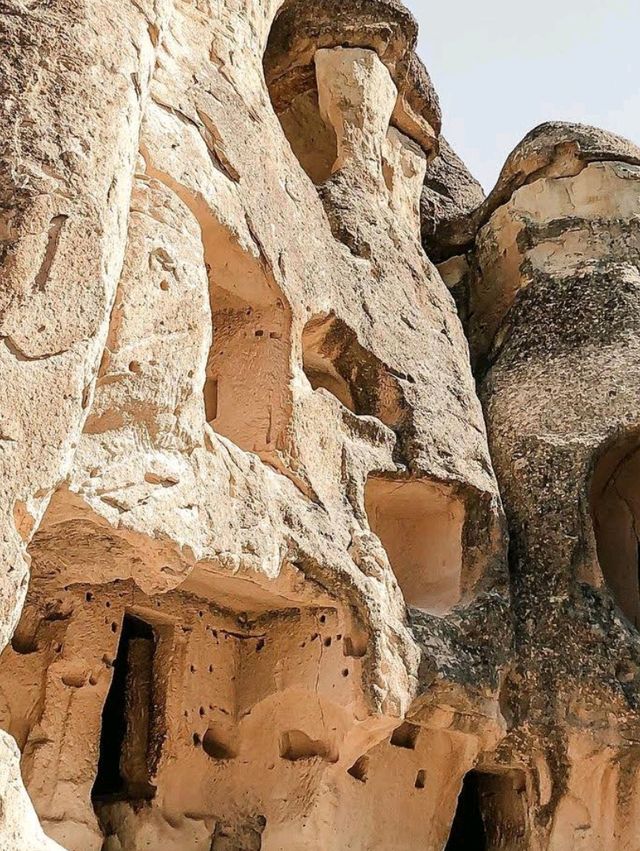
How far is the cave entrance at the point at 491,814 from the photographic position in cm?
586

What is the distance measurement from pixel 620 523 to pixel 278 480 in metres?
2.72

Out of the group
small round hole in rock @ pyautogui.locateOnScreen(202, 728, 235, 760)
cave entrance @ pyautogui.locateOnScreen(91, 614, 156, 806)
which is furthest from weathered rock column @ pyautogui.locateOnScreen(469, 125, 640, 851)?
cave entrance @ pyautogui.locateOnScreen(91, 614, 156, 806)

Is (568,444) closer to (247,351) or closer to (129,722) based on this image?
(247,351)

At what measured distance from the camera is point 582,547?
5.91 metres

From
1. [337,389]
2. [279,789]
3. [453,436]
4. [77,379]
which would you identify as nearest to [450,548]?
[453,436]

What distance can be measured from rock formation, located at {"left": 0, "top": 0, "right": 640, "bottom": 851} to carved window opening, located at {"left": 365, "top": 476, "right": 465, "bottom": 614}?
0.05ft

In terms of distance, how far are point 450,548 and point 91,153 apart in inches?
117

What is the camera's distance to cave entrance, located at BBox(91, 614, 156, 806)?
5133 millimetres

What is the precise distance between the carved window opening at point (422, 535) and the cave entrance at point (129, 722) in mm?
1195

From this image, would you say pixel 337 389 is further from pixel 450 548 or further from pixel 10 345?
pixel 10 345

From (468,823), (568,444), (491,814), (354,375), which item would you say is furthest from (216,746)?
(568,444)

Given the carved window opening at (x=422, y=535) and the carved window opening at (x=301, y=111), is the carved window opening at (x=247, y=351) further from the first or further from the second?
the carved window opening at (x=301, y=111)

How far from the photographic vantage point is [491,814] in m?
6.11

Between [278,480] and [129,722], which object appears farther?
[129,722]
